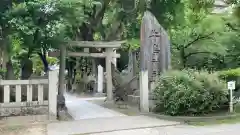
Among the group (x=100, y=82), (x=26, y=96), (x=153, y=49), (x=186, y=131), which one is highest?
(x=153, y=49)

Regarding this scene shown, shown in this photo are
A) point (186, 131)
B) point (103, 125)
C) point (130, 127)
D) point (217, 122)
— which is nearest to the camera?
point (186, 131)

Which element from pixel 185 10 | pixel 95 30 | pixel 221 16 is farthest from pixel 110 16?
pixel 221 16

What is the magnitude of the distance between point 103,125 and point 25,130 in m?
2.29

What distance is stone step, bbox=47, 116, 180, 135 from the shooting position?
26.9 ft

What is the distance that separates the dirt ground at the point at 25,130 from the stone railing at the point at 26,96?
760 mm

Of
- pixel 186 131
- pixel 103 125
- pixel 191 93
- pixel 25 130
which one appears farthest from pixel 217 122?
pixel 25 130

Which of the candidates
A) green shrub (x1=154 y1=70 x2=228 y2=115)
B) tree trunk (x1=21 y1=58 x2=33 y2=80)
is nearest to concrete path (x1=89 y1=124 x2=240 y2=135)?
A: green shrub (x1=154 y1=70 x2=228 y2=115)

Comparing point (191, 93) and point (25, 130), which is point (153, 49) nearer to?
point (191, 93)

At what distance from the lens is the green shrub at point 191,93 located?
9.45 m

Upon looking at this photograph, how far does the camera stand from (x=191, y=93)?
30.9 feet

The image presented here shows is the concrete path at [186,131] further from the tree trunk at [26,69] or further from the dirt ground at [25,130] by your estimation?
the tree trunk at [26,69]

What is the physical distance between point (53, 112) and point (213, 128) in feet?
16.7

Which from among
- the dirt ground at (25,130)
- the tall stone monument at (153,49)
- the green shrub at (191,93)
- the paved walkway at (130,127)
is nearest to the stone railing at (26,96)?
the dirt ground at (25,130)

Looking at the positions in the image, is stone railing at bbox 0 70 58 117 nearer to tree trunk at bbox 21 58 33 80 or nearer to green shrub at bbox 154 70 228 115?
tree trunk at bbox 21 58 33 80
